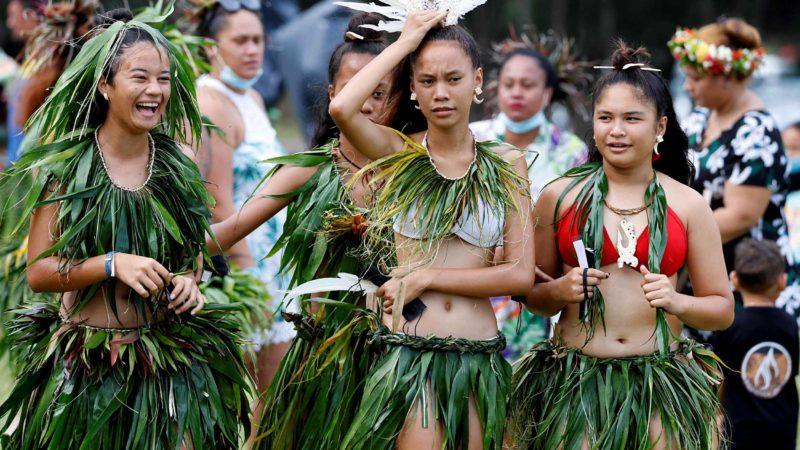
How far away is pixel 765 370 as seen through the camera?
5.50 meters

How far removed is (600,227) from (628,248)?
0.38 ft

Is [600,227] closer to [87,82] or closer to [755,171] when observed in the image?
[87,82]

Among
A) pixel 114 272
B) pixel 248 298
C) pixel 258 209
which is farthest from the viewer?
pixel 248 298

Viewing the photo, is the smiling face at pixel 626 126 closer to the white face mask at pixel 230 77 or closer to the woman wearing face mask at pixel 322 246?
the woman wearing face mask at pixel 322 246

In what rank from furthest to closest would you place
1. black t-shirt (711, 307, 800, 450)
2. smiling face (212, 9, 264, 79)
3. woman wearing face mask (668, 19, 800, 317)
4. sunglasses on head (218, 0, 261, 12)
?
sunglasses on head (218, 0, 261, 12) < smiling face (212, 9, 264, 79) < woman wearing face mask (668, 19, 800, 317) < black t-shirt (711, 307, 800, 450)

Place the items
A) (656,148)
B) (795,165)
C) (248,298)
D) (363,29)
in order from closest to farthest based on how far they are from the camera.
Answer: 1. (656,148)
2. (363,29)
3. (248,298)
4. (795,165)

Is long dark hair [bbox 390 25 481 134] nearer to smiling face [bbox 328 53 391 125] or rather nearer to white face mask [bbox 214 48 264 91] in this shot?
smiling face [bbox 328 53 391 125]

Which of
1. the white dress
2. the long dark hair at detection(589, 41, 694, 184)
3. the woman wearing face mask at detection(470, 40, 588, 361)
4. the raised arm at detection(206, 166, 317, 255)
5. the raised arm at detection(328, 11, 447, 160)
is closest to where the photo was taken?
the raised arm at detection(328, 11, 447, 160)

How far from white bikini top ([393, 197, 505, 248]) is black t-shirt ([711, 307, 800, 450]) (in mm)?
2140

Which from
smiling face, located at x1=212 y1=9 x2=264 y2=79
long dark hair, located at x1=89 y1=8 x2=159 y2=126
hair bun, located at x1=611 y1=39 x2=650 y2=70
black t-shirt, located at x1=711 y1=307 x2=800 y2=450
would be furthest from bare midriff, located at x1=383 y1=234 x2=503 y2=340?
smiling face, located at x1=212 y1=9 x2=264 y2=79

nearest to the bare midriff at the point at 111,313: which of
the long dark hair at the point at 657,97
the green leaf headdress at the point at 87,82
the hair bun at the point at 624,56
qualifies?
the green leaf headdress at the point at 87,82

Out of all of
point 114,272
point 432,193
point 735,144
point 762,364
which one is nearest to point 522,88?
point 735,144

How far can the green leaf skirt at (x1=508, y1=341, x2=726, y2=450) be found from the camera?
3836 millimetres

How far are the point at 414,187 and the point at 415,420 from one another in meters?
0.73
